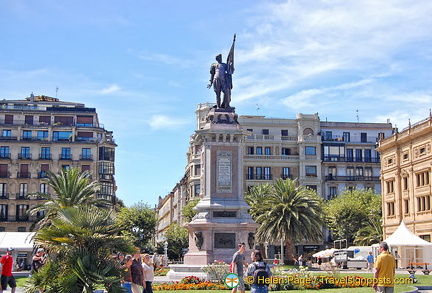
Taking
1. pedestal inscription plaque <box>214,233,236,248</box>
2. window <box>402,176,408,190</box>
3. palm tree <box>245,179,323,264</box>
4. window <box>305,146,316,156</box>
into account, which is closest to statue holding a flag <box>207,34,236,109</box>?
pedestal inscription plaque <box>214,233,236,248</box>

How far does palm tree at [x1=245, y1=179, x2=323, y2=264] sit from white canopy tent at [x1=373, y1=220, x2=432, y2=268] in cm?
621

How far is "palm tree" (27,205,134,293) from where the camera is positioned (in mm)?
16703

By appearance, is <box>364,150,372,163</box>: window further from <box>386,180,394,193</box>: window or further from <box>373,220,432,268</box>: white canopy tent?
<box>373,220,432,268</box>: white canopy tent

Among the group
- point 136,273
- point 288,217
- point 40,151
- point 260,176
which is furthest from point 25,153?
point 136,273

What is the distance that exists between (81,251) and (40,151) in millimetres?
72197

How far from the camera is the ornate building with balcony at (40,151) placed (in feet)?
277

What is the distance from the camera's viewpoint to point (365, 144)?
9431 cm

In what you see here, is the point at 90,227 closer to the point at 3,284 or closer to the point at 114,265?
the point at 114,265

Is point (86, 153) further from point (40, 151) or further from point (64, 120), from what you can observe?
point (64, 120)

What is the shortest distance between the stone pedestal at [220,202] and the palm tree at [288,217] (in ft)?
65.6

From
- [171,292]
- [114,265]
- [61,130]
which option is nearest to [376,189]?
[61,130]

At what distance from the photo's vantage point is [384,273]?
16328 millimetres

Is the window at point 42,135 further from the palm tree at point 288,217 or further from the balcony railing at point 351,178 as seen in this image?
the palm tree at point 288,217

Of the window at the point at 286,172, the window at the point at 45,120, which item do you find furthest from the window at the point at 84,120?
the window at the point at 286,172
